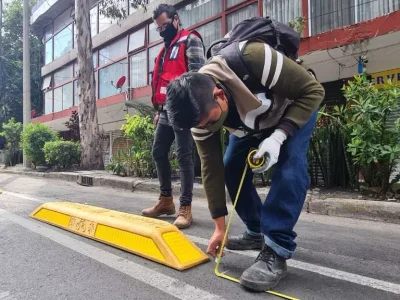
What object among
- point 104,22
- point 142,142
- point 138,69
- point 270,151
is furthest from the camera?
point 104,22

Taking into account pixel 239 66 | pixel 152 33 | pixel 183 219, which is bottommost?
pixel 183 219

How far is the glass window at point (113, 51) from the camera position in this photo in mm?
14562

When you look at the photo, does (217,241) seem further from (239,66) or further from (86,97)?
(86,97)

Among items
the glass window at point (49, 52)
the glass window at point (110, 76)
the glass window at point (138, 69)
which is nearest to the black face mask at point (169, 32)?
the glass window at point (138, 69)

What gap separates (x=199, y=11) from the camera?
11.0m

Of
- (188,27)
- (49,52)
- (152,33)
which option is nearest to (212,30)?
(188,27)

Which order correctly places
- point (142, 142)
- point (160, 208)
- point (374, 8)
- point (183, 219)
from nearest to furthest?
point (183, 219), point (160, 208), point (374, 8), point (142, 142)

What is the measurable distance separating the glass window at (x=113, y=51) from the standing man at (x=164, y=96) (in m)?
11.6

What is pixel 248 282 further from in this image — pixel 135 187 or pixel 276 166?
pixel 135 187

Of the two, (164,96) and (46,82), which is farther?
(46,82)

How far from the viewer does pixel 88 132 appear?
1035 cm

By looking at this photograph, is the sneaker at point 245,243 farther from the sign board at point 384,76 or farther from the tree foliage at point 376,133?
the sign board at point 384,76

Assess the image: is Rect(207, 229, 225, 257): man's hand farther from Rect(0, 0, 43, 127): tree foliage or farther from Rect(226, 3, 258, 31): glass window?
Rect(0, 0, 43, 127): tree foliage

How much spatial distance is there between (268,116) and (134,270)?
1.14 meters
